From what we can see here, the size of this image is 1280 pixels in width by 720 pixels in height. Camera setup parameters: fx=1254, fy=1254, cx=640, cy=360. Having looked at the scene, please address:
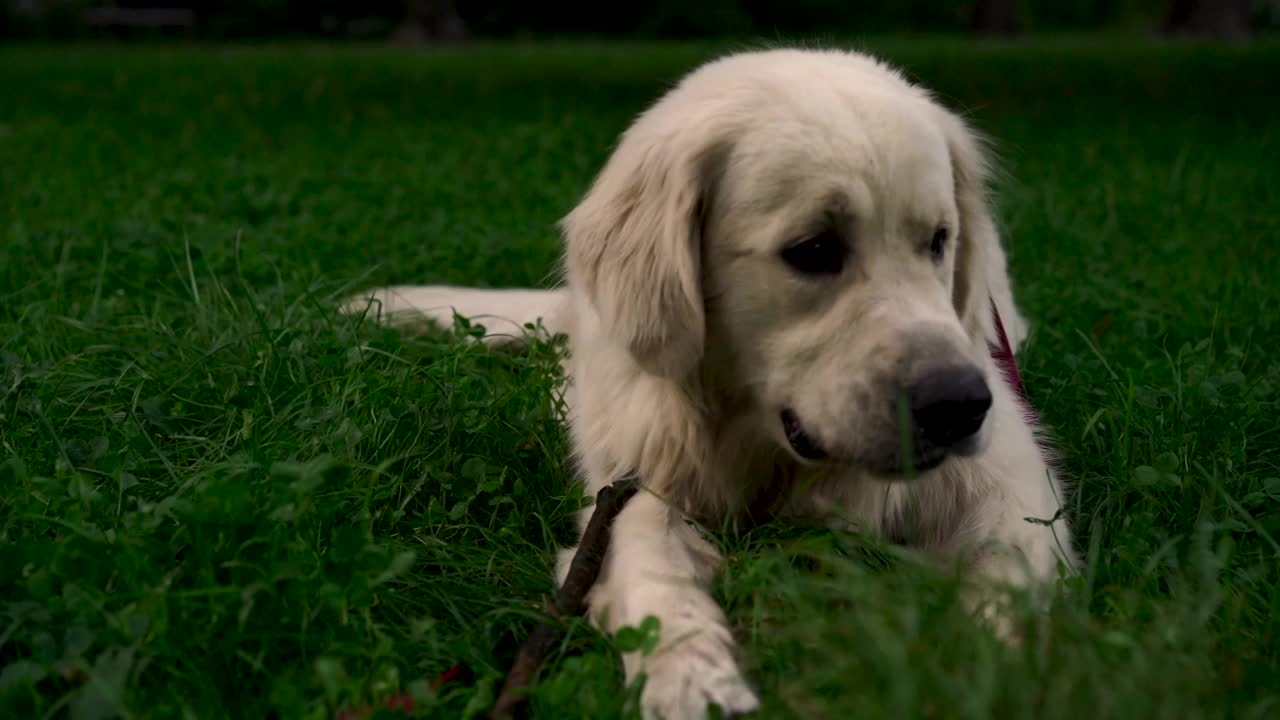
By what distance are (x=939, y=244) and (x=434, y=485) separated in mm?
1330

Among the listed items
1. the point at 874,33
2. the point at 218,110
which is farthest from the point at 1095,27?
the point at 218,110

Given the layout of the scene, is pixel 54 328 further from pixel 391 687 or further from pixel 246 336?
pixel 391 687

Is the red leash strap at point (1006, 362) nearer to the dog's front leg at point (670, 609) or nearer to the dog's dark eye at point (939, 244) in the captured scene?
the dog's dark eye at point (939, 244)

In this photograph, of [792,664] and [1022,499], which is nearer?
[792,664]

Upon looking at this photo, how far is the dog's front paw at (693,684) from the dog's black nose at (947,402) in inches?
23.4

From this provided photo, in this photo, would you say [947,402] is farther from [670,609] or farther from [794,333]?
[670,609]

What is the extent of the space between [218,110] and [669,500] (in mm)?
10264

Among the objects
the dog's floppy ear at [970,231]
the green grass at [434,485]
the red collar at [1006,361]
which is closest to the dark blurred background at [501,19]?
the green grass at [434,485]

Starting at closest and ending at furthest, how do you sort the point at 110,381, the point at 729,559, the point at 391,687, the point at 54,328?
the point at 391,687, the point at 729,559, the point at 110,381, the point at 54,328

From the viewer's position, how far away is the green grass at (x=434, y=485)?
1.96 meters

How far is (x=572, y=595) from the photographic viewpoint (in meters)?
2.47

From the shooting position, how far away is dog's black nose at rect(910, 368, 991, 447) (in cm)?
236

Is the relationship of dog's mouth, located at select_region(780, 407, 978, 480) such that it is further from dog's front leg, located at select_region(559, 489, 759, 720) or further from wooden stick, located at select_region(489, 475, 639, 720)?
wooden stick, located at select_region(489, 475, 639, 720)

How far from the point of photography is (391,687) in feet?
6.81
